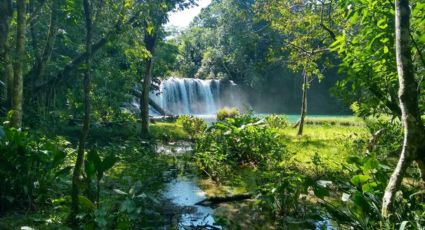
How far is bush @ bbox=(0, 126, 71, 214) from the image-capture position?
5.69 meters

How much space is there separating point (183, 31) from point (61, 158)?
225 ft

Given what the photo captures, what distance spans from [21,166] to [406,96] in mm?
5106

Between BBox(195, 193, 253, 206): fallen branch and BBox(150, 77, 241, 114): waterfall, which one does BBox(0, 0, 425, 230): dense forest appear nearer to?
BBox(195, 193, 253, 206): fallen branch

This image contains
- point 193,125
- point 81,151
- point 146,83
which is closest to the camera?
point 81,151

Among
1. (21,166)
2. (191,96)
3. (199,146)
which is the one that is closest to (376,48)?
(21,166)

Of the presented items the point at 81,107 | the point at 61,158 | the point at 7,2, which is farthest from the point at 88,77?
the point at 81,107

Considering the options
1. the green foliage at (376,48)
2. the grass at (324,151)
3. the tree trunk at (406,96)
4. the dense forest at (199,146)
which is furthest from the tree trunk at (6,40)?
the tree trunk at (406,96)

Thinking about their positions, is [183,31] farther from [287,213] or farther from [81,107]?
[287,213]

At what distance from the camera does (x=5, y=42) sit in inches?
386

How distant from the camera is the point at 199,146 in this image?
37.3ft

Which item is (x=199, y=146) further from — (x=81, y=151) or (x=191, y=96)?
(x=191, y=96)

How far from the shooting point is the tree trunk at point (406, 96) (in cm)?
404

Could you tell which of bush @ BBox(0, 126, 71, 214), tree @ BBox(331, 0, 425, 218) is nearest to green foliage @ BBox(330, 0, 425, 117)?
tree @ BBox(331, 0, 425, 218)

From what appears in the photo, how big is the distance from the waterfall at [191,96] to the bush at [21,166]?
31629 mm
